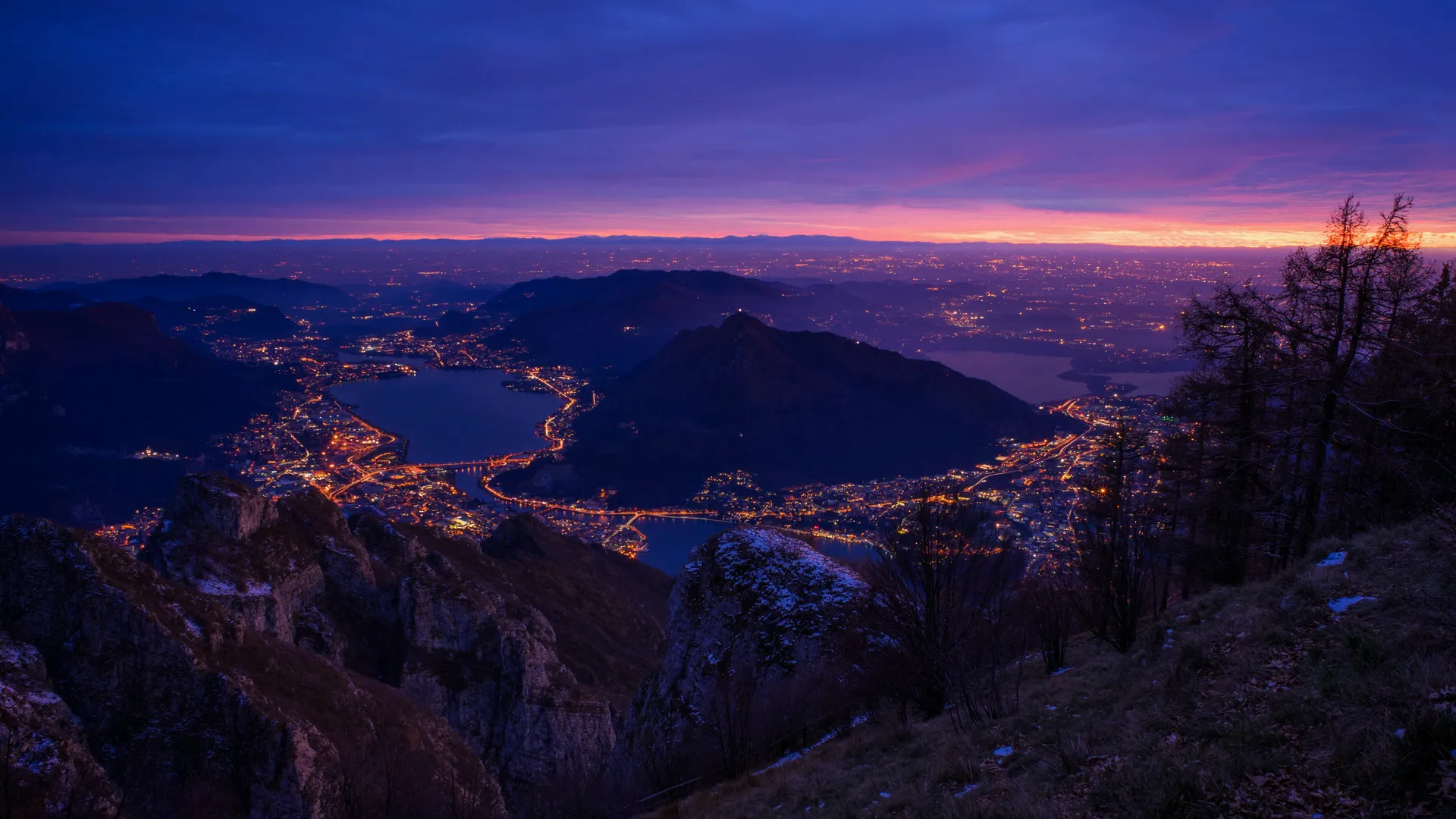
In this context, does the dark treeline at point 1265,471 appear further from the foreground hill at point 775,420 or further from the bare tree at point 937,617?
the foreground hill at point 775,420

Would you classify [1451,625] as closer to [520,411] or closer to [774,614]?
[774,614]

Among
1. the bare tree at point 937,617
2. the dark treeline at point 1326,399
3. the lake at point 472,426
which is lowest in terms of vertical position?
the lake at point 472,426

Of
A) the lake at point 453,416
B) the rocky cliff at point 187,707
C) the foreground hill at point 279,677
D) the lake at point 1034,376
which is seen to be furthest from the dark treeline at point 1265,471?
the lake at point 453,416

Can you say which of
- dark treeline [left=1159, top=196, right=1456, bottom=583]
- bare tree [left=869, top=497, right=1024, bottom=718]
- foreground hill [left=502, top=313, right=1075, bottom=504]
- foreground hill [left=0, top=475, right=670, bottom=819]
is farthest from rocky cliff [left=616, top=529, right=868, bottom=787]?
foreground hill [left=502, top=313, right=1075, bottom=504]

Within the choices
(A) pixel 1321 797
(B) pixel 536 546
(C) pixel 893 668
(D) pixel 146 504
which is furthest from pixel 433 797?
(D) pixel 146 504

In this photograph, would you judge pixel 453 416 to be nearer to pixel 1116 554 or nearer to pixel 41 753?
pixel 41 753
